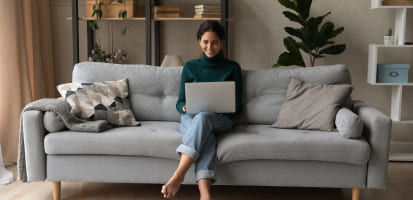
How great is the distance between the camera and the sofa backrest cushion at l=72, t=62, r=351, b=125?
9.77 feet

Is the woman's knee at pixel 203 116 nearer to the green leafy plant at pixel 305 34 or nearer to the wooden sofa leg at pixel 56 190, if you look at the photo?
the wooden sofa leg at pixel 56 190

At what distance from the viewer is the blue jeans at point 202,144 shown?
7.75 feet

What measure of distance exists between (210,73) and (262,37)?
1450 millimetres

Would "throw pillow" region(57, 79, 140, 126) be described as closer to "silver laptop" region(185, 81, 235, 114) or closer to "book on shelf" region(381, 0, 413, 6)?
"silver laptop" region(185, 81, 235, 114)

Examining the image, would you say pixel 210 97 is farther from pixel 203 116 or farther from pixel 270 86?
pixel 270 86

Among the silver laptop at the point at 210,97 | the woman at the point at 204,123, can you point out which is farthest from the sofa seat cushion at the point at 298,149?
the silver laptop at the point at 210,97

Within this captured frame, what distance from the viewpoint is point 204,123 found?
2471mm

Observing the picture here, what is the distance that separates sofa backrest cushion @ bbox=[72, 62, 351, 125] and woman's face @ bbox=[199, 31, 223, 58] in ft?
1.03

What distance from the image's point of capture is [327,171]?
8.11 feet

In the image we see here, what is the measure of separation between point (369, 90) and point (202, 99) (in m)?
2.14

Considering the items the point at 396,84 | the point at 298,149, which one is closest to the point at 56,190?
the point at 298,149

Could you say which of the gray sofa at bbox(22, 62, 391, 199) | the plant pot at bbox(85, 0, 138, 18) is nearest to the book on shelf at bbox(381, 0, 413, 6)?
the gray sofa at bbox(22, 62, 391, 199)

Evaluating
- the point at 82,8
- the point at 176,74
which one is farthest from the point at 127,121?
the point at 82,8

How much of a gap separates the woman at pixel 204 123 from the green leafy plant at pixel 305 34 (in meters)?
0.96
